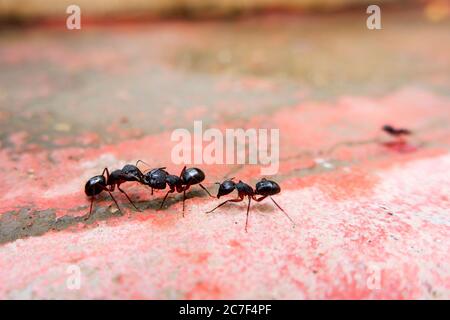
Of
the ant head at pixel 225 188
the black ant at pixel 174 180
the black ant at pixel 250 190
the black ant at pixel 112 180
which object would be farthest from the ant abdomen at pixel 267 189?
the black ant at pixel 112 180

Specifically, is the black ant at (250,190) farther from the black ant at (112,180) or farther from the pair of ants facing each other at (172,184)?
the black ant at (112,180)

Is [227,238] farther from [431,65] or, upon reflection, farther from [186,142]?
[431,65]

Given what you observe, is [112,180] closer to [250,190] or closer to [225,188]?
[225,188]

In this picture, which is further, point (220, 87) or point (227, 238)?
point (220, 87)

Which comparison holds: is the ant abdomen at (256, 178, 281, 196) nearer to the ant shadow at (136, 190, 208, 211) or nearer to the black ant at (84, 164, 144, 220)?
the ant shadow at (136, 190, 208, 211)
